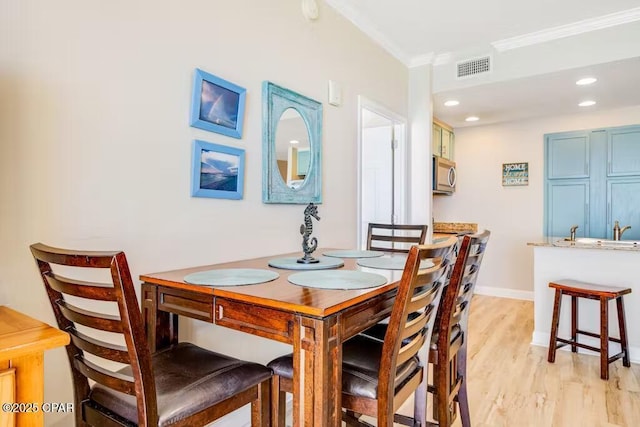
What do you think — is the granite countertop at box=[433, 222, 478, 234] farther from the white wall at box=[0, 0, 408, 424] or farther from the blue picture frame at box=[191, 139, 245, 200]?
the blue picture frame at box=[191, 139, 245, 200]

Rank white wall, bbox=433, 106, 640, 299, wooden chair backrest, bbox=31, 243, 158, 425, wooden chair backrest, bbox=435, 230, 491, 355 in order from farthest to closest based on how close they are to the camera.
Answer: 1. white wall, bbox=433, 106, 640, 299
2. wooden chair backrest, bbox=435, 230, 491, 355
3. wooden chair backrest, bbox=31, 243, 158, 425

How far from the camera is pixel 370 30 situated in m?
3.05

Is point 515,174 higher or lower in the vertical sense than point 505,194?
higher

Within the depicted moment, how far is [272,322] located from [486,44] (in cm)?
330

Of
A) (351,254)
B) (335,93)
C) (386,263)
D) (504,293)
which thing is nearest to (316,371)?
(386,263)

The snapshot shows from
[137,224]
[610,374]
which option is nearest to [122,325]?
[137,224]

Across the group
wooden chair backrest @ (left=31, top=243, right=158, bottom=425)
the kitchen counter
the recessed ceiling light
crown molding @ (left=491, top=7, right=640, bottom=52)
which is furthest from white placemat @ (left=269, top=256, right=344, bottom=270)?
the recessed ceiling light

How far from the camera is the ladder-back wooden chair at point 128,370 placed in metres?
0.91

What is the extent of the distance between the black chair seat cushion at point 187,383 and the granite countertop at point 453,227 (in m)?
4.53

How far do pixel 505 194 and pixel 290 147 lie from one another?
3815 mm

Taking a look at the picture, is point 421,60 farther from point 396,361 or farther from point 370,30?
point 396,361

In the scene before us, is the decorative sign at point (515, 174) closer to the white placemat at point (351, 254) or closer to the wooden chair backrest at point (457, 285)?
the white placemat at point (351, 254)

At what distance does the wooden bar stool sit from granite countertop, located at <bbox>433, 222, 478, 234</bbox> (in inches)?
87.6

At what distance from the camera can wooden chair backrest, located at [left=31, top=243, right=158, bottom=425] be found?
0.88 metres
